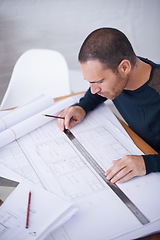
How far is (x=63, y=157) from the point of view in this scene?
1.15 metres

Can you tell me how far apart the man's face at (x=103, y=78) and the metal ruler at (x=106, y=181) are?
0.80ft

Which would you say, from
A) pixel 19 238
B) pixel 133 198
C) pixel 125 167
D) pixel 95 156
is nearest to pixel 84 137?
pixel 95 156

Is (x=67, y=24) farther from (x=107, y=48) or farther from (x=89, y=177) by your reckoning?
(x=89, y=177)

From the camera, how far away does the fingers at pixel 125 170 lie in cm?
101

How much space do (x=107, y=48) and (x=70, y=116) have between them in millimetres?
396

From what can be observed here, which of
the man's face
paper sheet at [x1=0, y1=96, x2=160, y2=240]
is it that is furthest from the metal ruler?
the man's face

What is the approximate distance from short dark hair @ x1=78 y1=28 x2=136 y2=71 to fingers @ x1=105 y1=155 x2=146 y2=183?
0.40 m

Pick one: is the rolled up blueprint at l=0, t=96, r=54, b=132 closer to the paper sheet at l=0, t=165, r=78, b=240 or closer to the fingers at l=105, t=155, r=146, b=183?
the paper sheet at l=0, t=165, r=78, b=240

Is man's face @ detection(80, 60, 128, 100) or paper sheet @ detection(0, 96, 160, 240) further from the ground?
man's face @ detection(80, 60, 128, 100)

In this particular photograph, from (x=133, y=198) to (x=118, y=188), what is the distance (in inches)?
2.7

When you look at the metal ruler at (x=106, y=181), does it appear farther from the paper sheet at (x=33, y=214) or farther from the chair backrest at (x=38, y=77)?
the chair backrest at (x=38, y=77)

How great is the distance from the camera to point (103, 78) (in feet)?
3.91

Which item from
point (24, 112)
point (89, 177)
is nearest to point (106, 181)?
point (89, 177)

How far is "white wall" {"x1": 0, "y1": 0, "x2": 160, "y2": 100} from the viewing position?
3475 mm
